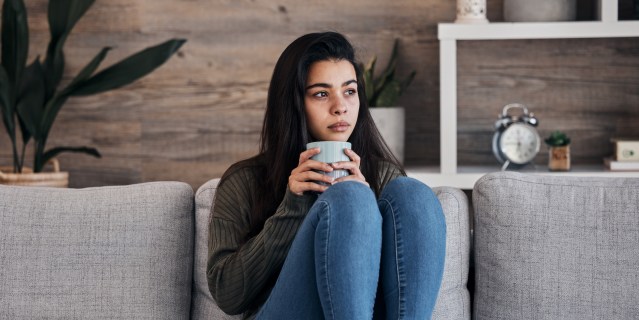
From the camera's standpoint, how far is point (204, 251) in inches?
78.5

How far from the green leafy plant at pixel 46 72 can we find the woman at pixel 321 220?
105 cm

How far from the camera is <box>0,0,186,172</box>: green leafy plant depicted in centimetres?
282

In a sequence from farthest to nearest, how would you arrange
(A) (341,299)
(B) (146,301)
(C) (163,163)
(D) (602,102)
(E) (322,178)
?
(C) (163,163) → (D) (602,102) → (B) (146,301) → (E) (322,178) → (A) (341,299)

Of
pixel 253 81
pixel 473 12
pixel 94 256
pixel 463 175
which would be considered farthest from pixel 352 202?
pixel 253 81

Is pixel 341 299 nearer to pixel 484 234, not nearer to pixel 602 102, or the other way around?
pixel 484 234

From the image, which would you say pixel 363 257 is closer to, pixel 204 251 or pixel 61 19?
pixel 204 251

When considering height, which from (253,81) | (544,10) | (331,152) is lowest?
(253,81)

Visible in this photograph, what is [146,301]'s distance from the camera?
6.37 feet

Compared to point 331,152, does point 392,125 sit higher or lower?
lower

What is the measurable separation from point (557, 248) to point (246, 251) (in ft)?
2.14

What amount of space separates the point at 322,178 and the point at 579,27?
131 cm

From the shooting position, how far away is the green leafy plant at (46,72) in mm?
2820

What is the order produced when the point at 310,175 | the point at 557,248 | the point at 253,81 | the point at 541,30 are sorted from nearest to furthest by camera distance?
the point at 310,175
the point at 557,248
the point at 541,30
the point at 253,81

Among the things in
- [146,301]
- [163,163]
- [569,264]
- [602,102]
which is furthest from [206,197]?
[602,102]
